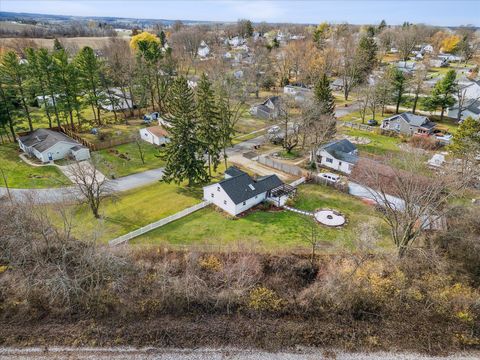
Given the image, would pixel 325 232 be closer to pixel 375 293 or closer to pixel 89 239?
pixel 375 293

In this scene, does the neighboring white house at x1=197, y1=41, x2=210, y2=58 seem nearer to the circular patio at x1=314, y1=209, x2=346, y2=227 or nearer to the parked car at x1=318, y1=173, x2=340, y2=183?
the parked car at x1=318, y1=173, x2=340, y2=183

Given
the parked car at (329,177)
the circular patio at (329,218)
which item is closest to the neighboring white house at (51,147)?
the parked car at (329,177)

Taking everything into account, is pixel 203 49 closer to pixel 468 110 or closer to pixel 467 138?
pixel 468 110

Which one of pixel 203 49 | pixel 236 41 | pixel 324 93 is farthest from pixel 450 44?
pixel 324 93

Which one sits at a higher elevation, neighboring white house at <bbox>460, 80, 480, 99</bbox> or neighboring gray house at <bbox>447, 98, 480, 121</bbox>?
neighboring white house at <bbox>460, 80, 480, 99</bbox>

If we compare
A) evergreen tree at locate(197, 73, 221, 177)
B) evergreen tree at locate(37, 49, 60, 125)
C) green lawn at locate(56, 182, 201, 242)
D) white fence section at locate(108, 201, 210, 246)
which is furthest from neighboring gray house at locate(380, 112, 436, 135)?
evergreen tree at locate(37, 49, 60, 125)

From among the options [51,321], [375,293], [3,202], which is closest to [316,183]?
[375,293]

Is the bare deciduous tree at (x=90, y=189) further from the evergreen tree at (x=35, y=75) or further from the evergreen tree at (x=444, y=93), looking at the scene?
the evergreen tree at (x=444, y=93)
